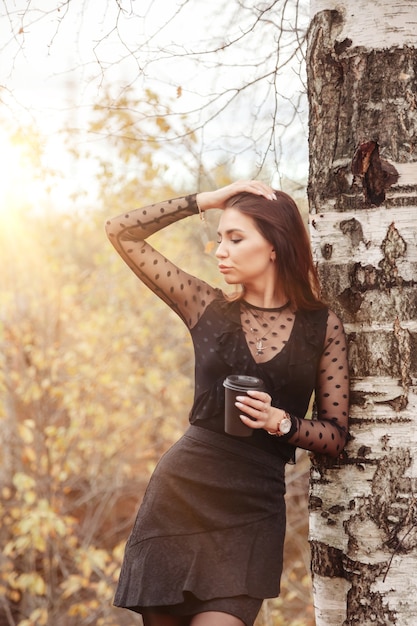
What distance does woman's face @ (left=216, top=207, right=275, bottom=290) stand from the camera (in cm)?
246

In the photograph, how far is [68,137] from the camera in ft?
17.1

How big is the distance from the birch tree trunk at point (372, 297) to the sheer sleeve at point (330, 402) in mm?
36

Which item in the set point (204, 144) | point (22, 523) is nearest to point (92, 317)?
point (22, 523)

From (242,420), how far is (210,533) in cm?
42

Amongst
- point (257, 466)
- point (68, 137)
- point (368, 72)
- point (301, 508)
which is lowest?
point (301, 508)

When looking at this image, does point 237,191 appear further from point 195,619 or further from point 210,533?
point 195,619

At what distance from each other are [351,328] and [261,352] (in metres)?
0.30

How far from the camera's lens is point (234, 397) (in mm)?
2135

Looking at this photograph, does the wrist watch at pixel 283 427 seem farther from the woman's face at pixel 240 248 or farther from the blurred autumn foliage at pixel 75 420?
the blurred autumn foliage at pixel 75 420

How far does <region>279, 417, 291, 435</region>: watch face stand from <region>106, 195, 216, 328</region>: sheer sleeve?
1.67ft

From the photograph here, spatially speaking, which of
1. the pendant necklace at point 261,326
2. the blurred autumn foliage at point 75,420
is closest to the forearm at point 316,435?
the pendant necklace at point 261,326

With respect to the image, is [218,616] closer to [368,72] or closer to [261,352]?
[261,352]

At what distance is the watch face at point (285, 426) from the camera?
2.22m

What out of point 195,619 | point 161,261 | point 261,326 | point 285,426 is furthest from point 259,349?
point 195,619
